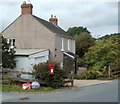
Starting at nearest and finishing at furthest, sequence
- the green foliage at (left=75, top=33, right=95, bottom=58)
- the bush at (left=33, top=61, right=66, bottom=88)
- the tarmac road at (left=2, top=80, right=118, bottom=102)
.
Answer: the tarmac road at (left=2, top=80, right=118, bottom=102) < the bush at (left=33, top=61, right=66, bottom=88) < the green foliage at (left=75, top=33, right=95, bottom=58)

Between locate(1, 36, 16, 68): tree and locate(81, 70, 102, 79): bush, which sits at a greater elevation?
locate(1, 36, 16, 68): tree

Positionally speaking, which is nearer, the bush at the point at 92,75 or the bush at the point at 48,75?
the bush at the point at 48,75

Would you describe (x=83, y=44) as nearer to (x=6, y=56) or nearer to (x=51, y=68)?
(x=6, y=56)

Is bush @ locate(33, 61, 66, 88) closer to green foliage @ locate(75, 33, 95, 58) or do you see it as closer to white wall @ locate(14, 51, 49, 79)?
white wall @ locate(14, 51, 49, 79)

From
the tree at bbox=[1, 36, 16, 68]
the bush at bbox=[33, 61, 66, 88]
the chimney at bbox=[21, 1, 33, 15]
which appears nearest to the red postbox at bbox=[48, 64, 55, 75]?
the bush at bbox=[33, 61, 66, 88]

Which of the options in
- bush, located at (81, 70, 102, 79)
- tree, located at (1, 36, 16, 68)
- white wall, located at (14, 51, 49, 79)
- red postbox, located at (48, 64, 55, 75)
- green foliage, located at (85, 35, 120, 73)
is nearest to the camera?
red postbox, located at (48, 64, 55, 75)

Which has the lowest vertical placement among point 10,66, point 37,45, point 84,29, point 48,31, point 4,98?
point 4,98

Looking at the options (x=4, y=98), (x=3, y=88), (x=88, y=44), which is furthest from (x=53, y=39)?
(x=88, y=44)

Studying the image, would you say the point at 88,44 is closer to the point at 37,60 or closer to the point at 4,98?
the point at 37,60

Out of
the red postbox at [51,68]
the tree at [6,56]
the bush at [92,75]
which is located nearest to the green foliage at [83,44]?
the bush at [92,75]

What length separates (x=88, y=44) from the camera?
3559cm

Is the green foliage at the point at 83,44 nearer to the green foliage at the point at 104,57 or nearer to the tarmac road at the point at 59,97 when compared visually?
the green foliage at the point at 104,57

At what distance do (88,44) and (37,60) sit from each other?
Answer: 1923 cm

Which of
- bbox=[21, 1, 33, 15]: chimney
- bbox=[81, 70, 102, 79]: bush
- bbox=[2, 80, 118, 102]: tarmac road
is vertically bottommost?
bbox=[2, 80, 118, 102]: tarmac road
